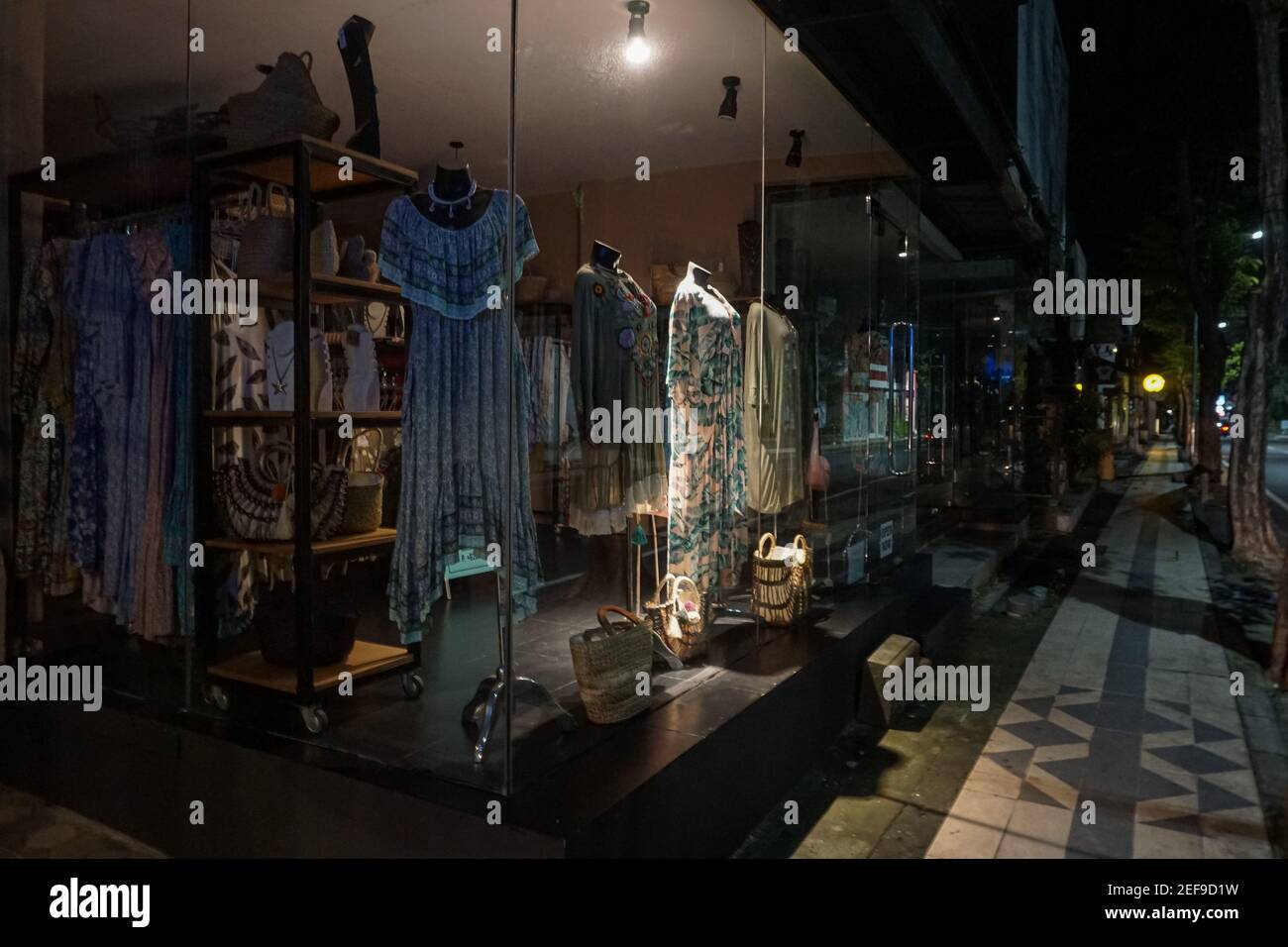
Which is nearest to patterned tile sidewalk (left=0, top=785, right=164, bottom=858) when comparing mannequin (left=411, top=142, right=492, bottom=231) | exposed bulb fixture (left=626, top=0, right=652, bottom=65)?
mannequin (left=411, top=142, right=492, bottom=231)

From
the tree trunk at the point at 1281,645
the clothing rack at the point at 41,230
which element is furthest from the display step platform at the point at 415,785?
the tree trunk at the point at 1281,645

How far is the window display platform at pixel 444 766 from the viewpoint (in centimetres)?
272

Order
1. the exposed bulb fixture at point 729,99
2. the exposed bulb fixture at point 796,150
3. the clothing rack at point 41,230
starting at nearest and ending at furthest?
the clothing rack at point 41,230
the exposed bulb fixture at point 729,99
the exposed bulb fixture at point 796,150

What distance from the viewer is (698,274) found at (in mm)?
4516

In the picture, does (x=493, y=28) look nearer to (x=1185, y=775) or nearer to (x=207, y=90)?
(x=207, y=90)

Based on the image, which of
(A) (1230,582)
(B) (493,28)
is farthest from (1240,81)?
(B) (493,28)

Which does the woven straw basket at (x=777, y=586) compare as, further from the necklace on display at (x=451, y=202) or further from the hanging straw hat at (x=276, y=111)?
the hanging straw hat at (x=276, y=111)

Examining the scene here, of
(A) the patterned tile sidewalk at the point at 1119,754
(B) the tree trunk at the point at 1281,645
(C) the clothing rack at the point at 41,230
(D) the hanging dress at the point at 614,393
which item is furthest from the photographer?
(B) the tree trunk at the point at 1281,645

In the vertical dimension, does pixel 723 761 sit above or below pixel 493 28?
below

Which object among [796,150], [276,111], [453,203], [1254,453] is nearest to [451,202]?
[453,203]

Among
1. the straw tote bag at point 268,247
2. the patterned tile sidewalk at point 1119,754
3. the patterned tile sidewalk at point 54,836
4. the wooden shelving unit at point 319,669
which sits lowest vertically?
the patterned tile sidewalk at point 1119,754

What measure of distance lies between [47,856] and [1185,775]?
483cm

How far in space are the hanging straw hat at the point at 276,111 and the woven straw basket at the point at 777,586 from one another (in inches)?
116

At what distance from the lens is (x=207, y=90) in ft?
13.0
